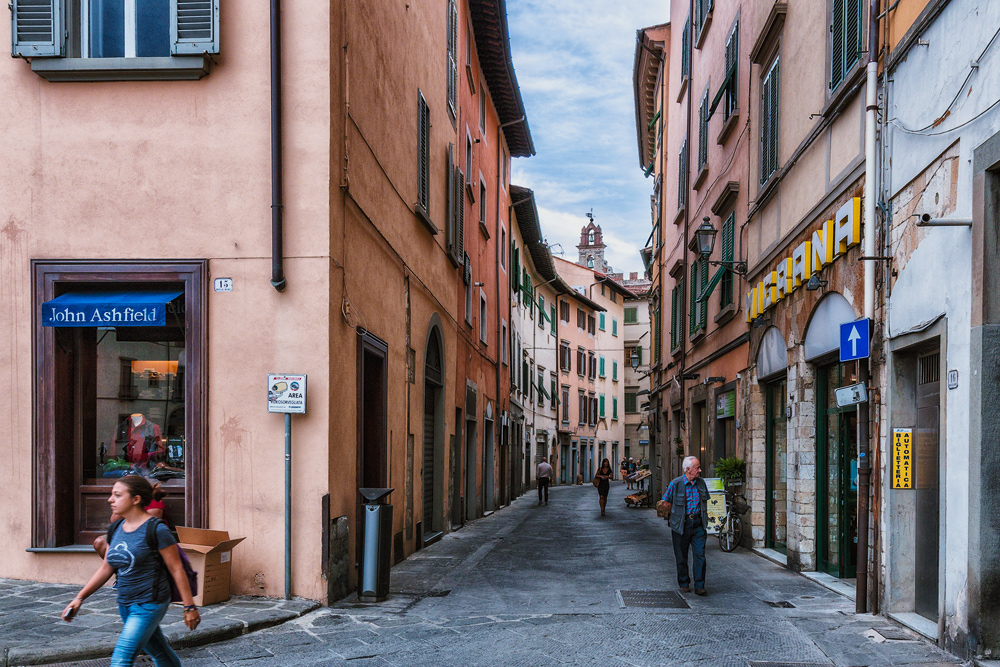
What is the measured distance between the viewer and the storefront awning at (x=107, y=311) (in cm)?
926

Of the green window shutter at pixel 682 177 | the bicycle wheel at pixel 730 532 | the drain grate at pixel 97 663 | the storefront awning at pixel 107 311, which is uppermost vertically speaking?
the green window shutter at pixel 682 177

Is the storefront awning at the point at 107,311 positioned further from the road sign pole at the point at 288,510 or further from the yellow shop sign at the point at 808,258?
the yellow shop sign at the point at 808,258

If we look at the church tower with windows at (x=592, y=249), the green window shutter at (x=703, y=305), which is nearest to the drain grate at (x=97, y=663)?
the green window shutter at (x=703, y=305)

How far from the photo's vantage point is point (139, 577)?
516cm

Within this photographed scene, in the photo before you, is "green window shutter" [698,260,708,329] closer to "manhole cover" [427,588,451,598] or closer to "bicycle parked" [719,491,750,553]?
"bicycle parked" [719,491,750,553]

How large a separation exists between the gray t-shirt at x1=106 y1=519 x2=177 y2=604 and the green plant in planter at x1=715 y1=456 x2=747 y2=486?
11.4m

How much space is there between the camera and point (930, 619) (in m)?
8.18

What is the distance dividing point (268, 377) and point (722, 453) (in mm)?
10979

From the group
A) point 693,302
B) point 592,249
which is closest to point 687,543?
point 693,302

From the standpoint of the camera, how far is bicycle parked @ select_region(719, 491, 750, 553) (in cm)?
1456

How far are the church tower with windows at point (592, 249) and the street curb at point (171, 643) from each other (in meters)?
57.6

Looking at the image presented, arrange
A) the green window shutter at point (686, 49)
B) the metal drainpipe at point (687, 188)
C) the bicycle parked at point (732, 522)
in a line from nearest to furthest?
the bicycle parked at point (732, 522), the metal drainpipe at point (687, 188), the green window shutter at point (686, 49)

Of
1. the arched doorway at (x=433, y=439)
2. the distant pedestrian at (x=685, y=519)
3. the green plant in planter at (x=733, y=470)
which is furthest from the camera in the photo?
the arched doorway at (x=433, y=439)

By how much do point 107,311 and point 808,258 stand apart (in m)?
7.70
